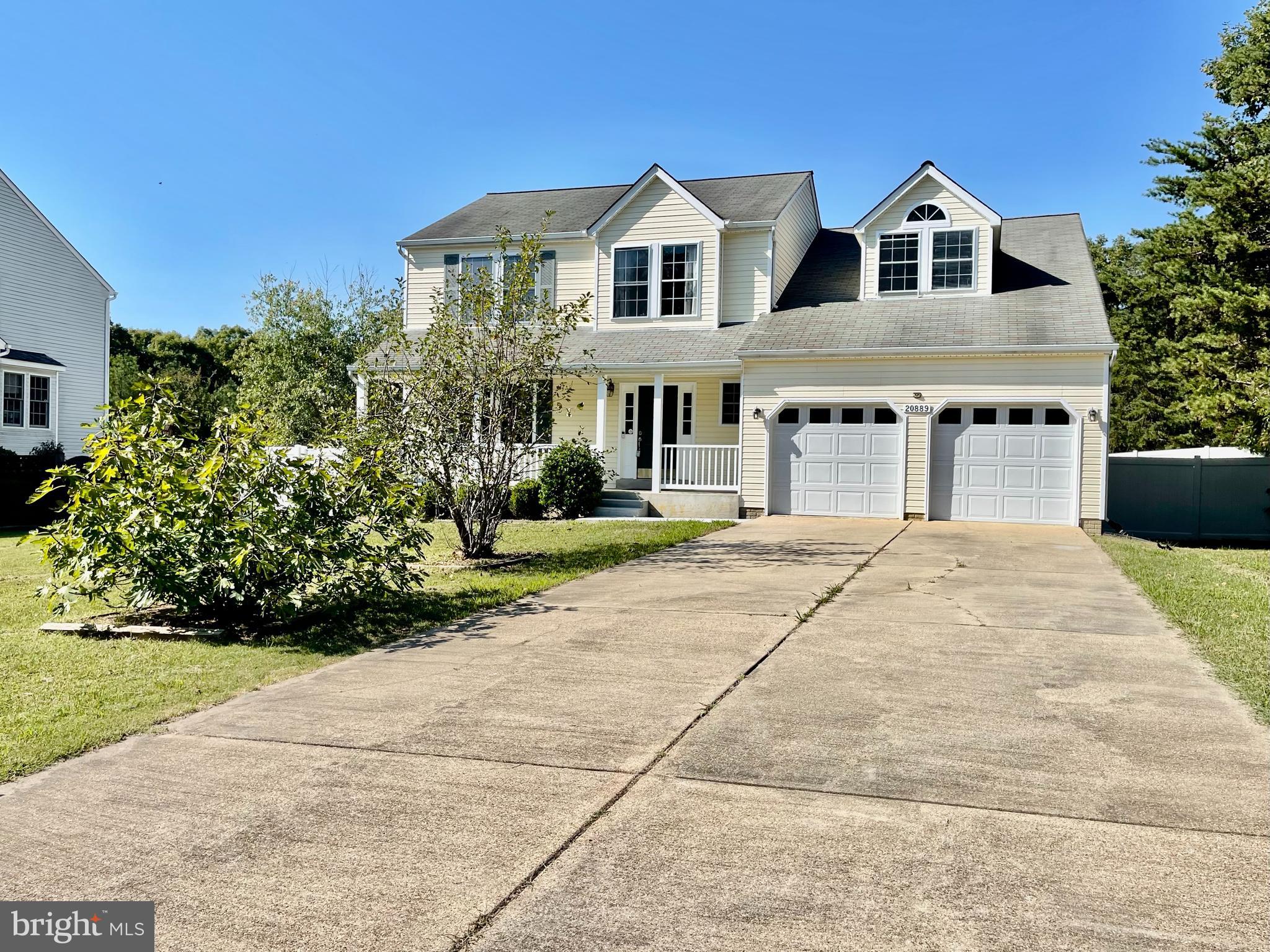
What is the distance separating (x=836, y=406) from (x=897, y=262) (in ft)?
12.6

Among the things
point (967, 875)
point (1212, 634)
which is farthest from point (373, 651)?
point (1212, 634)

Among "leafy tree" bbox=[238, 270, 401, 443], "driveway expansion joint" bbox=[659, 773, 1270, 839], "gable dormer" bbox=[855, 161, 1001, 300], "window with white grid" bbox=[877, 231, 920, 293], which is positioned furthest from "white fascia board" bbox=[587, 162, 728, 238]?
"driveway expansion joint" bbox=[659, 773, 1270, 839]

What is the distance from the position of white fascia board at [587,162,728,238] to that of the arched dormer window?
3.90 m

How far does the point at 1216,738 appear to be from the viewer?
4883 mm

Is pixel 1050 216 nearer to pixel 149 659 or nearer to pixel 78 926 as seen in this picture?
pixel 149 659

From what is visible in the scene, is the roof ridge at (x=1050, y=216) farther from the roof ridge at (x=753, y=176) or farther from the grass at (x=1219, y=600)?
the grass at (x=1219, y=600)

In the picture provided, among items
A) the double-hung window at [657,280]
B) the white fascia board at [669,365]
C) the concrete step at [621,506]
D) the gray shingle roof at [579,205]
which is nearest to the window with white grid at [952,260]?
the gray shingle roof at [579,205]

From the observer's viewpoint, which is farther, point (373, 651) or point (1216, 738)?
point (373, 651)

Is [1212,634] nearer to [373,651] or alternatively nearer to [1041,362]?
[373,651]

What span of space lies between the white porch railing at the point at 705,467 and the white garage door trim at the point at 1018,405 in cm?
381

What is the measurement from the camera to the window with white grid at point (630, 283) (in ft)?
68.9

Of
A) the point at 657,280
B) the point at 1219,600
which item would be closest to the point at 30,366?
the point at 657,280

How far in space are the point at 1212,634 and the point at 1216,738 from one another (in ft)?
9.91

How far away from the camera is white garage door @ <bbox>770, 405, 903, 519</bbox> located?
18156 mm
